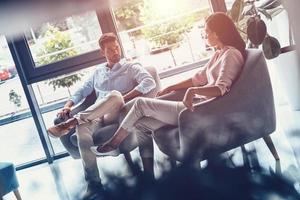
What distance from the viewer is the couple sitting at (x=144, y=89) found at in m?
0.81

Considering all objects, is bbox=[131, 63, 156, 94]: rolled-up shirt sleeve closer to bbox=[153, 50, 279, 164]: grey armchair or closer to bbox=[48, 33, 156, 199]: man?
bbox=[48, 33, 156, 199]: man

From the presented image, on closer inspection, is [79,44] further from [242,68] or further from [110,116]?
[242,68]

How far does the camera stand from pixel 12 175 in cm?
81

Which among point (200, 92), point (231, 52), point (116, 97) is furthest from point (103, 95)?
point (231, 52)

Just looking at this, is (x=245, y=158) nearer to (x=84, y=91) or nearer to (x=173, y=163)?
(x=173, y=163)

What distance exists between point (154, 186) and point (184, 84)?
272mm

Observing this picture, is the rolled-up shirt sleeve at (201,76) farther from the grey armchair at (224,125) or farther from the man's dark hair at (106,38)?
the man's dark hair at (106,38)

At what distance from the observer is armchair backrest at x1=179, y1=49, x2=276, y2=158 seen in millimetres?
816

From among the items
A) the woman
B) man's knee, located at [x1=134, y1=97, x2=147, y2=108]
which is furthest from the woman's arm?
man's knee, located at [x1=134, y1=97, x2=147, y2=108]

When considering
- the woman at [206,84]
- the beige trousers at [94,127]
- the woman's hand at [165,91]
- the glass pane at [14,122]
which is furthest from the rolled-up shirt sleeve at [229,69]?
the glass pane at [14,122]

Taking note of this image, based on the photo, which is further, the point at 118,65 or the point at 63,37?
the point at 118,65

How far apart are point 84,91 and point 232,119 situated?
38 centimetres

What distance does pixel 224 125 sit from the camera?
32.3 inches

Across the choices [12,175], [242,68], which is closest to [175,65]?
[242,68]
